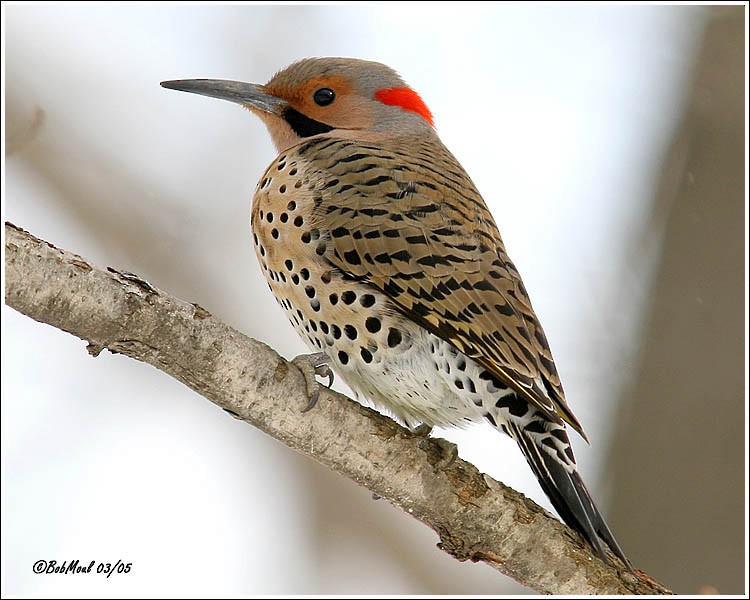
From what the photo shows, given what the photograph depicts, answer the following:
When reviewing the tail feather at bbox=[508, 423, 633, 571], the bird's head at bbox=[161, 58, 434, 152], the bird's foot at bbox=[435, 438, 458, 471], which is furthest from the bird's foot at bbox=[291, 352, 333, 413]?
the bird's head at bbox=[161, 58, 434, 152]

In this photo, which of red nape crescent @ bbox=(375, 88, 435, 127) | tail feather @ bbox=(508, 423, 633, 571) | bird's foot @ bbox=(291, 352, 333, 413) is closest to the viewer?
bird's foot @ bbox=(291, 352, 333, 413)

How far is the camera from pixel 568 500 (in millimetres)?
2695

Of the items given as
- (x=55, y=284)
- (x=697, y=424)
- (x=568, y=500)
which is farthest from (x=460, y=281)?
(x=697, y=424)

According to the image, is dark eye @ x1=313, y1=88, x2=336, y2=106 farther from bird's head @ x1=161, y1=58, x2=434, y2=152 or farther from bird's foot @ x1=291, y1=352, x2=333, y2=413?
bird's foot @ x1=291, y1=352, x2=333, y2=413

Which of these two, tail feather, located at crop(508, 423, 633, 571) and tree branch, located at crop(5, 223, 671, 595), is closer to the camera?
tree branch, located at crop(5, 223, 671, 595)

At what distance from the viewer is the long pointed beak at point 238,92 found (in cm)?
353

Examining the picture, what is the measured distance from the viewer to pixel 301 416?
2480 millimetres

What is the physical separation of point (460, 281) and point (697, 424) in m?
1.79

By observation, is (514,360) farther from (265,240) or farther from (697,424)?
(697,424)

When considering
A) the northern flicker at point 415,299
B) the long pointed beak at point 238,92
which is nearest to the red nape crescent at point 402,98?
the long pointed beak at point 238,92

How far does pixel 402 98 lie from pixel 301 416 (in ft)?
5.51

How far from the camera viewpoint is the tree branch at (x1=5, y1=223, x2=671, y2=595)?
6.98 ft

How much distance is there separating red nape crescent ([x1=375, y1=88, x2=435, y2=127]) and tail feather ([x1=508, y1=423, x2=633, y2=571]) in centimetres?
156

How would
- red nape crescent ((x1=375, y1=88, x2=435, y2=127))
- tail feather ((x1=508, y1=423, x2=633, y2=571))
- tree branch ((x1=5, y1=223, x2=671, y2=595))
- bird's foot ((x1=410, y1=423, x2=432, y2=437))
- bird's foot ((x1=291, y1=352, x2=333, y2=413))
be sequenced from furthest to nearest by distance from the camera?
red nape crescent ((x1=375, y1=88, x2=435, y2=127))
bird's foot ((x1=410, y1=423, x2=432, y2=437))
tail feather ((x1=508, y1=423, x2=633, y2=571))
bird's foot ((x1=291, y1=352, x2=333, y2=413))
tree branch ((x1=5, y1=223, x2=671, y2=595))
